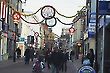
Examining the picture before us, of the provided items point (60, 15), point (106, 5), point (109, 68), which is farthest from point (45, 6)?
point (106, 5)

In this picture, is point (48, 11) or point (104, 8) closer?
point (104, 8)

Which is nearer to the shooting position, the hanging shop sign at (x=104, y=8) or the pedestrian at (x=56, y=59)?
the hanging shop sign at (x=104, y=8)

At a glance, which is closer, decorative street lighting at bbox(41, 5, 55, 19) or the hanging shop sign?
the hanging shop sign

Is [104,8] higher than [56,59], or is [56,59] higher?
[104,8]

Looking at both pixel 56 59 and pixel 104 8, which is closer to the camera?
pixel 104 8

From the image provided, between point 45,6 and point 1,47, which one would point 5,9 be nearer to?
point 1,47

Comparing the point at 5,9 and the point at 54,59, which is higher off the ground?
the point at 5,9

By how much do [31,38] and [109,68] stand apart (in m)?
57.6

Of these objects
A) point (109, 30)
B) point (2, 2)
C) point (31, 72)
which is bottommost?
point (31, 72)

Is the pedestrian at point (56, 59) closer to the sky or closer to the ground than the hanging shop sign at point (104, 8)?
closer to the ground

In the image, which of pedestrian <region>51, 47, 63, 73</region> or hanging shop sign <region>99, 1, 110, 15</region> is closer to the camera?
hanging shop sign <region>99, 1, 110, 15</region>

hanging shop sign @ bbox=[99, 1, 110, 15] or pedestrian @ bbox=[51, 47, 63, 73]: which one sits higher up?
hanging shop sign @ bbox=[99, 1, 110, 15]

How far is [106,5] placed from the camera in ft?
58.8

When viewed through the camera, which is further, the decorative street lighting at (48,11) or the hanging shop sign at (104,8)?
the decorative street lighting at (48,11)
